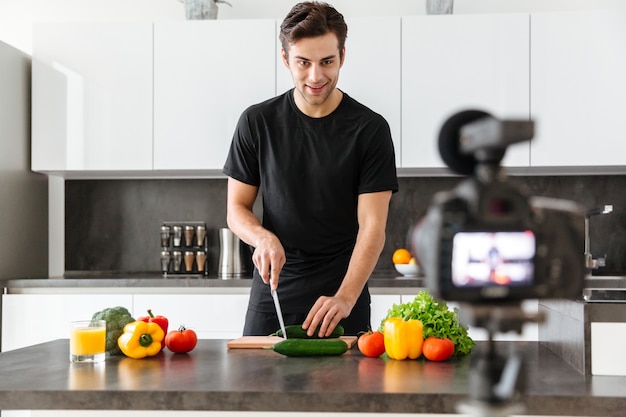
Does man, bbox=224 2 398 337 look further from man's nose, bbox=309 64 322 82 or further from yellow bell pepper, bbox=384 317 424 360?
yellow bell pepper, bbox=384 317 424 360

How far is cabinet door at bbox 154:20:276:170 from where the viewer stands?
12.4 ft

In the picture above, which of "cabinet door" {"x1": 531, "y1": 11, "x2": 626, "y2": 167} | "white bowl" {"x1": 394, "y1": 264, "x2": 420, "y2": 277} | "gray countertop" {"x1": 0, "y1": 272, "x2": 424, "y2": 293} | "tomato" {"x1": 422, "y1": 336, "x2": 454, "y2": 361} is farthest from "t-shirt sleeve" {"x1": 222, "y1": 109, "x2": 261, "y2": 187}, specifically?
"cabinet door" {"x1": 531, "y1": 11, "x2": 626, "y2": 167}

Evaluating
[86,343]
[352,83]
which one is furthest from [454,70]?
[86,343]

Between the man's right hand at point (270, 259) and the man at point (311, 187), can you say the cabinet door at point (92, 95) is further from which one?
the man's right hand at point (270, 259)

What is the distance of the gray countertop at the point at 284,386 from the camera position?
142 centimetres

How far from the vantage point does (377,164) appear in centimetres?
231

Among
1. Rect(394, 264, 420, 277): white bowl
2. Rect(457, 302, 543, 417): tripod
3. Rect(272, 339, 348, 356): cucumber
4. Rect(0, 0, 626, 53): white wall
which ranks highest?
Rect(0, 0, 626, 53): white wall

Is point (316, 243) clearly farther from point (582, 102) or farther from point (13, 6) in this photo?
point (13, 6)

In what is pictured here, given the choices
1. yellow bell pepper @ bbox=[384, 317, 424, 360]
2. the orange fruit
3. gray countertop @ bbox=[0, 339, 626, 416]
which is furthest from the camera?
the orange fruit

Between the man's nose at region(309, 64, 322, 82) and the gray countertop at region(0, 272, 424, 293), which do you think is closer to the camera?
the man's nose at region(309, 64, 322, 82)

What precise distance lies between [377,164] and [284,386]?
1.00 m

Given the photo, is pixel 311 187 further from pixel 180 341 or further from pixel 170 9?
pixel 170 9

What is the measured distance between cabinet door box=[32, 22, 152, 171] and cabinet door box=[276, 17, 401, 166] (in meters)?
1.04

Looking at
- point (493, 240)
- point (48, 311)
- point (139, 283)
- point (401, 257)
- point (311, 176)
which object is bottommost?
point (48, 311)
